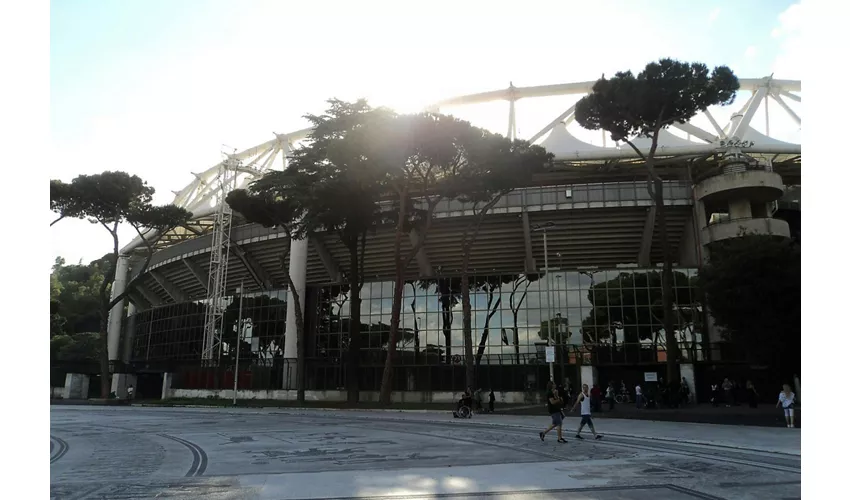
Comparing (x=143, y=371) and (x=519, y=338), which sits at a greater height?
(x=519, y=338)

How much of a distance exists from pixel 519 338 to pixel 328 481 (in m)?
31.6

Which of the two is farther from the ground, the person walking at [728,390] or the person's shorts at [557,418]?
the person's shorts at [557,418]

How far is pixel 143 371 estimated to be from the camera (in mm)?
51562

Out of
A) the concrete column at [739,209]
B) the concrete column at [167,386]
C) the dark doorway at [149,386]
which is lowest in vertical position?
the dark doorway at [149,386]

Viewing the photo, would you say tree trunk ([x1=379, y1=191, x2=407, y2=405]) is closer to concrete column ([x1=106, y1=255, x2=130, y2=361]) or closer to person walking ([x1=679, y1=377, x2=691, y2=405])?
person walking ([x1=679, y1=377, x2=691, y2=405])

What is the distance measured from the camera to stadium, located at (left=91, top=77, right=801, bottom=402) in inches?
1474

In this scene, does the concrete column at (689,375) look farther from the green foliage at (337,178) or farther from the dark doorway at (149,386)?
the dark doorway at (149,386)

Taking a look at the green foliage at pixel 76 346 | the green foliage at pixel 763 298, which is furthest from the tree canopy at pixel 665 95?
the green foliage at pixel 76 346

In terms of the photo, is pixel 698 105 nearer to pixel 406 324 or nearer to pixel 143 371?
pixel 406 324

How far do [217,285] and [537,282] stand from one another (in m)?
25.5

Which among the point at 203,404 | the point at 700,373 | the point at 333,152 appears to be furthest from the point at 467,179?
the point at 203,404

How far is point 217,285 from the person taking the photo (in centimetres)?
4738

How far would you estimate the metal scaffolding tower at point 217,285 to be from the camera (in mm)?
47125

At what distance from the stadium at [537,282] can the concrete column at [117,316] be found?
603 inches
